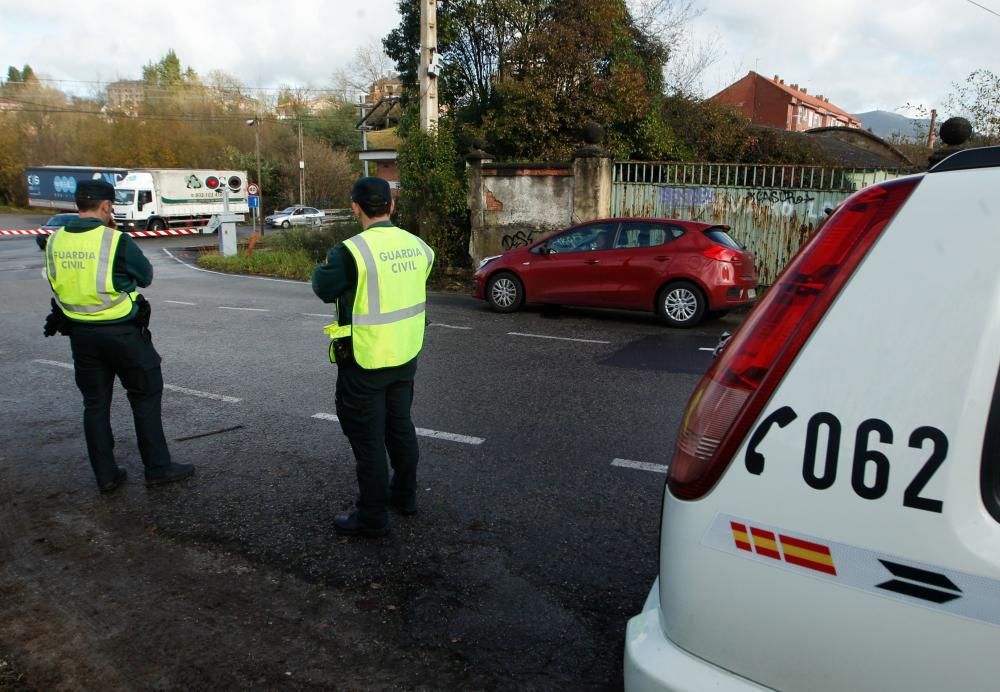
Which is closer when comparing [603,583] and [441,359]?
[603,583]

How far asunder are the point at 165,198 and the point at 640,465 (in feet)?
133

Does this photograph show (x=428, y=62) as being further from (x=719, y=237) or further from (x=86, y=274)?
(x=86, y=274)

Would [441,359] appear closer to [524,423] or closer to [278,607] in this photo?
[524,423]

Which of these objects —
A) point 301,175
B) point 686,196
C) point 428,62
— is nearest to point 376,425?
point 686,196

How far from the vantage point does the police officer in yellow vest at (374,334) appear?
3576 millimetres

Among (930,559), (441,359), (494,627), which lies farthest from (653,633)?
(441,359)

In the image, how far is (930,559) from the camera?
1405mm

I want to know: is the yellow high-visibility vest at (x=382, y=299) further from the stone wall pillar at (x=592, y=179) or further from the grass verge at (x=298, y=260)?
the grass verge at (x=298, y=260)

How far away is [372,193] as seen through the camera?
147 inches

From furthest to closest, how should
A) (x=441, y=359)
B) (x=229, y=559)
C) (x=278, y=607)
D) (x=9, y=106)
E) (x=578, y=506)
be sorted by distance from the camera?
(x=9, y=106) < (x=441, y=359) < (x=578, y=506) < (x=229, y=559) < (x=278, y=607)

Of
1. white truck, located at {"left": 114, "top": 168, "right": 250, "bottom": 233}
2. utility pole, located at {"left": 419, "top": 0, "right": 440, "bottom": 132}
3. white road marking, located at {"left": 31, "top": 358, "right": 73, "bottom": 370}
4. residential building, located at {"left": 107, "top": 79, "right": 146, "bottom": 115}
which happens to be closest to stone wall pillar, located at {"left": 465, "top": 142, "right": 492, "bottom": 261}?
utility pole, located at {"left": 419, "top": 0, "right": 440, "bottom": 132}

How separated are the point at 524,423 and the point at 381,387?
7.52ft

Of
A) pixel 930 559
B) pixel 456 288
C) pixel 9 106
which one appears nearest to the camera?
pixel 930 559

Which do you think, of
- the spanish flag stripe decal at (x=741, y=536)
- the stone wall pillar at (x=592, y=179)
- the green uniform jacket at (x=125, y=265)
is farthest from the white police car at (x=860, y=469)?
the stone wall pillar at (x=592, y=179)
